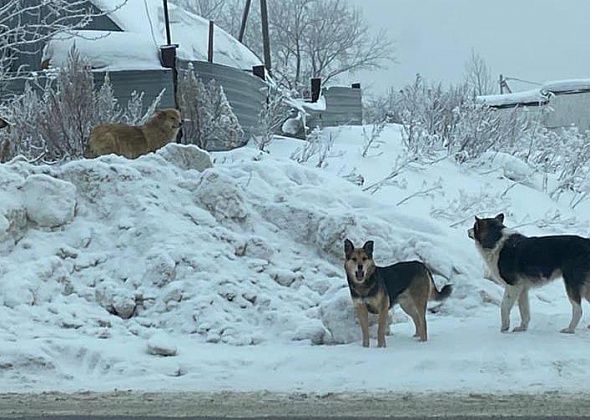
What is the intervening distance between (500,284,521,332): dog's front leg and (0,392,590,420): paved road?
255 cm

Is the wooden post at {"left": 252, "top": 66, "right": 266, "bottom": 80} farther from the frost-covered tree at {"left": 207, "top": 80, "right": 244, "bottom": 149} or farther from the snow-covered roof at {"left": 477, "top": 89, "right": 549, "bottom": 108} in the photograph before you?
the snow-covered roof at {"left": 477, "top": 89, "right": 549, "bottom": 108}

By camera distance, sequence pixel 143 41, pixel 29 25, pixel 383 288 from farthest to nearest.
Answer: pixel 143 41 → pixel 29 25 → pixel 383 288

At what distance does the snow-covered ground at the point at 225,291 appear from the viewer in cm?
887

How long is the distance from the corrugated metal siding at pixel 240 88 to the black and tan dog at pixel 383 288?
10906mm

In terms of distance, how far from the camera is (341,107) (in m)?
32.7

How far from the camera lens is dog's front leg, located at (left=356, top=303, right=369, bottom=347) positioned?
988cm

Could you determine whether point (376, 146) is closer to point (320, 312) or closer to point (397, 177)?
point (397, 177)

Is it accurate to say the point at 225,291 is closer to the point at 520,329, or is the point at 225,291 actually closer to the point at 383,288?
the point at 383,288

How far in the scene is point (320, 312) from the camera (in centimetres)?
1048

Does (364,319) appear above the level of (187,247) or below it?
below

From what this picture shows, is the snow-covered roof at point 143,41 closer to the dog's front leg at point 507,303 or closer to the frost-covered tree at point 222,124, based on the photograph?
the frost-covered tree at point 222,124

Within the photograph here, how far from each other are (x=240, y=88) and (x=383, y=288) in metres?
13.0

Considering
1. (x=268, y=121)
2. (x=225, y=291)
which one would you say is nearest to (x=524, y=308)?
(x=225, y=291)

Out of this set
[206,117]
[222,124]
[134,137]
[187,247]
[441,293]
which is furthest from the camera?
[222,124]
